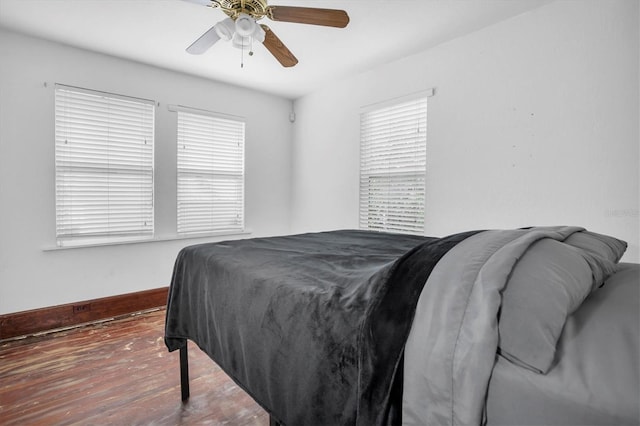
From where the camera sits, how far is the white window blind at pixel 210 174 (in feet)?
12.3

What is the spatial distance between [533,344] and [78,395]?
8.12 ft

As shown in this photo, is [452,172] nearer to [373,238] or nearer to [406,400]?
[373,238]

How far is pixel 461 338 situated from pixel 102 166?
362 centimetres

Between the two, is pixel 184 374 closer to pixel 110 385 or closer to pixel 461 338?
pixel 110 385

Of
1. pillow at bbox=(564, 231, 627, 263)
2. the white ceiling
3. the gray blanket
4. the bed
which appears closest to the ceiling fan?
the white ceiling

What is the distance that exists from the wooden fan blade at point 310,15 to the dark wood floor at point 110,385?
2328 millimetres

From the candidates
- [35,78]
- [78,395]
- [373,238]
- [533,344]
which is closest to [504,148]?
[373,238]

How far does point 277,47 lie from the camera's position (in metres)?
2.29

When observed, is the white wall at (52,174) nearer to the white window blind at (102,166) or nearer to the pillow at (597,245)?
the white window blind at (102,166)

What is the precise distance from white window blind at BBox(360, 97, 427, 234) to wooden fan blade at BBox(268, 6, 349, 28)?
147cm

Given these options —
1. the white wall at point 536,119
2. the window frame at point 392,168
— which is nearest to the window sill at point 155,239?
the window frame at point 392,168

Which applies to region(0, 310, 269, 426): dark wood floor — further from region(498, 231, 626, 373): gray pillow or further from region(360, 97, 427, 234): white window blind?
region(360, 97, 427, 234): white window blind

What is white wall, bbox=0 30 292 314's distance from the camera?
279 centimetres

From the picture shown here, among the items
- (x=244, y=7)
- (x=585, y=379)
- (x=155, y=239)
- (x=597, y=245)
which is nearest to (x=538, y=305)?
(x=585, y=379)
